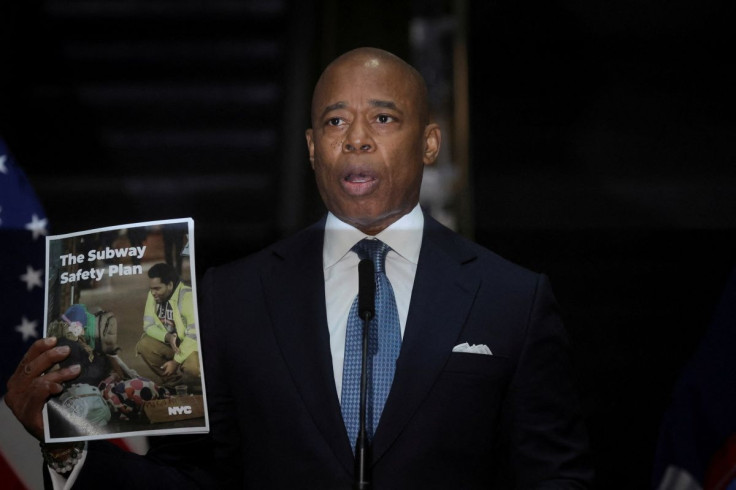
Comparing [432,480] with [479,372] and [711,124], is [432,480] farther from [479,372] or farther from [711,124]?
[711,124]

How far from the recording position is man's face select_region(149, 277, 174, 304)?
178 centimetres

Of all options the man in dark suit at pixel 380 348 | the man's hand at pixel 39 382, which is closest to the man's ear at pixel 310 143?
the man in dark suit at pixel 380 348

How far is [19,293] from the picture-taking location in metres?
2.17

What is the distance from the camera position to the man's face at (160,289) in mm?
1779

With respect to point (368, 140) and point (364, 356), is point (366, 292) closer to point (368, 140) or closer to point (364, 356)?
point (364, 356)

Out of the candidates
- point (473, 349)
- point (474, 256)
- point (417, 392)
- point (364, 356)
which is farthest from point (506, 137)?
point (364, 356)

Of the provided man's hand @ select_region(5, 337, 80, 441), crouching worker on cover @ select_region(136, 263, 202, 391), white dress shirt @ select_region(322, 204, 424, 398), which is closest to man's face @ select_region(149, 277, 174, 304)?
crouching worker on cover @ select_region(136, 263, 202, 391)

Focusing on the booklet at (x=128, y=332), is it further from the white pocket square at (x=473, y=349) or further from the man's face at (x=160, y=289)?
the white pocket square at (x=473, y=349)

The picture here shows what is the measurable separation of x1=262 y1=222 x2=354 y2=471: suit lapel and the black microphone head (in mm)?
303

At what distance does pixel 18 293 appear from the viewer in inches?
85.4

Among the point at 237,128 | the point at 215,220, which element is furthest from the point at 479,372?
the point at 237,128

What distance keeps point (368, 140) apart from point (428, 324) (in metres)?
0.41

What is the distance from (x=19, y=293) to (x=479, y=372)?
1.20 meters

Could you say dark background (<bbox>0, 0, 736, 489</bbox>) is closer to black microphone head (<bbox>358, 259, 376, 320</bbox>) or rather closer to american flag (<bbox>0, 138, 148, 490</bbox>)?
american flag (<bbox>0, 138, 148, 490</bbox>)
